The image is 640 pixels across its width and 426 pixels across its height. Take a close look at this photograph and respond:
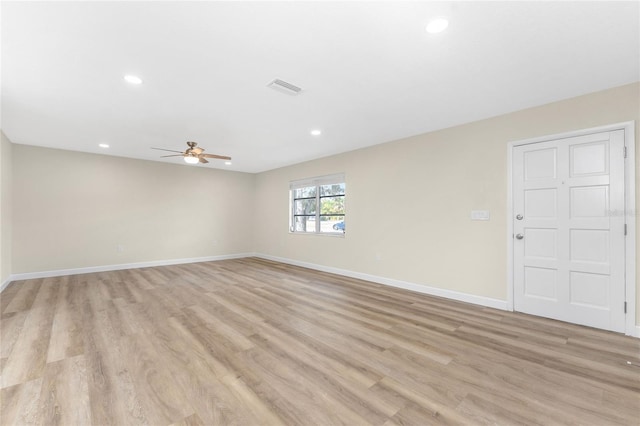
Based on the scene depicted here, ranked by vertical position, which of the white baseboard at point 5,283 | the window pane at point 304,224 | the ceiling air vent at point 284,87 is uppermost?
the ceiling air vent at point 284,87

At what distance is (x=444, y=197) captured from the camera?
398 centimetres

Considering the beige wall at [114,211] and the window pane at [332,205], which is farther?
the window pane at [332,205]

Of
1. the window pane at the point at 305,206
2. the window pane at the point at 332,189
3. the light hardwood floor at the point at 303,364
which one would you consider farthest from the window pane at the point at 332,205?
the light hardwood floor at the point at 303,364

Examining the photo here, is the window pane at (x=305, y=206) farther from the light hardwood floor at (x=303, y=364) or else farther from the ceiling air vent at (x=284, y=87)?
the ceiling air vent at (x=284, y=87)

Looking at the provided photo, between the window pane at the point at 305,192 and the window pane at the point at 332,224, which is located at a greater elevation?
the window pane at the point at 305,192

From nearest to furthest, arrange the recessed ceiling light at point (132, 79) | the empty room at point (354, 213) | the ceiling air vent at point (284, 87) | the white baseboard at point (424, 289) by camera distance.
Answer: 1. the empty room at point (354, 213)
2. the recessed ceiling light at point (132, 79)
3. the ceiling air vent at point (284, 87)
4. the white baseboard at point (424, 289)

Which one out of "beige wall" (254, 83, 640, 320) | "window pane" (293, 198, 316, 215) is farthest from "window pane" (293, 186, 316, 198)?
"beige wall" (254, 83, 640, 320)

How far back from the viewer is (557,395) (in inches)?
70.0

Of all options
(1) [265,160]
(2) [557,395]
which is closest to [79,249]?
(1) [265,160]

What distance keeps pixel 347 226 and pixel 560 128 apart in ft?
11.4

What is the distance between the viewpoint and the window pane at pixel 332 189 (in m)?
5.73

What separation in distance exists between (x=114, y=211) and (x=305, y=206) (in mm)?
4301

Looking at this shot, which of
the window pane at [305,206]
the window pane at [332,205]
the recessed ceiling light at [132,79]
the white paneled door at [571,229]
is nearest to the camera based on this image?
the recessed ceiling light at [132,79]

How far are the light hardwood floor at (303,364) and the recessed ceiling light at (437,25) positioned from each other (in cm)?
252
